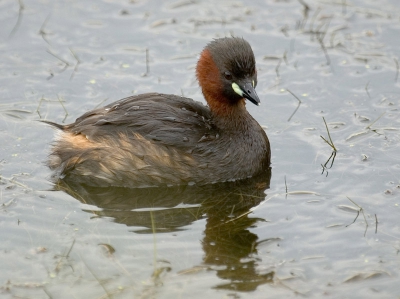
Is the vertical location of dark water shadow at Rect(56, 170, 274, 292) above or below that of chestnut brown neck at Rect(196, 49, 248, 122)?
below

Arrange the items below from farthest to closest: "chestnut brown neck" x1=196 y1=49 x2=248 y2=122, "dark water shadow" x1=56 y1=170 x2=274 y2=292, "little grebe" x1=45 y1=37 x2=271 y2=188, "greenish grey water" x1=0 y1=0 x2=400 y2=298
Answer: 1. "chestnut brown neck" x1=196 y1=49 x2=248 y2=122
2. "little grebe" x1=45 y1=37 x2=271 y2=188
3. "dark water shadow" x1=56 y1=170 x2=274 y2=292
4. "greenish grey water" x1=0 y1=0 x2=400 y2=298

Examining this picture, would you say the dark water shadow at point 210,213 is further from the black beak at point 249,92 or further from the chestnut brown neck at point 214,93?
the black beak at point 249,92

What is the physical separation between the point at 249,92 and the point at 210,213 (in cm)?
134

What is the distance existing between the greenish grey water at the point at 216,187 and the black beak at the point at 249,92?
2.80 feet

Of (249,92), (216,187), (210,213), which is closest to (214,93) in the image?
(249,92)

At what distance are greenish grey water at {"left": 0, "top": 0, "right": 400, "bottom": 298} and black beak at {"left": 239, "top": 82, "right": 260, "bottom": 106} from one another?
2.80 ft

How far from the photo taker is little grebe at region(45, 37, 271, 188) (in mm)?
7992

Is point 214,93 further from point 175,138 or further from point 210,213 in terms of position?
point 210,213

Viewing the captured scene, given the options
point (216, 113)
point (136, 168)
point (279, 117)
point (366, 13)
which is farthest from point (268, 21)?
point (136, 168)

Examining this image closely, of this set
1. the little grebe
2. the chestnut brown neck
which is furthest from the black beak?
the chestnut brown neck

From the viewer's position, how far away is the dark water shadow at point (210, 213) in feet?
22.0

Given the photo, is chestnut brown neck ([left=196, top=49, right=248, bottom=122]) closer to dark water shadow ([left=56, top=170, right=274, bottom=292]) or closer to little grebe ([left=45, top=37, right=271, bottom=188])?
little grebe ([left=45, top=37, right=271, bottom=188])

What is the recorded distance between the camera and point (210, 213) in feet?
25.1

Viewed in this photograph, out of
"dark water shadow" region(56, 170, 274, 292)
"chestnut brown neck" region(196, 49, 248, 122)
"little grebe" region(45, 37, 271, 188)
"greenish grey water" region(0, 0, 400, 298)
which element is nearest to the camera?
"greenish grey water" region(0, 0, 400, 298)
